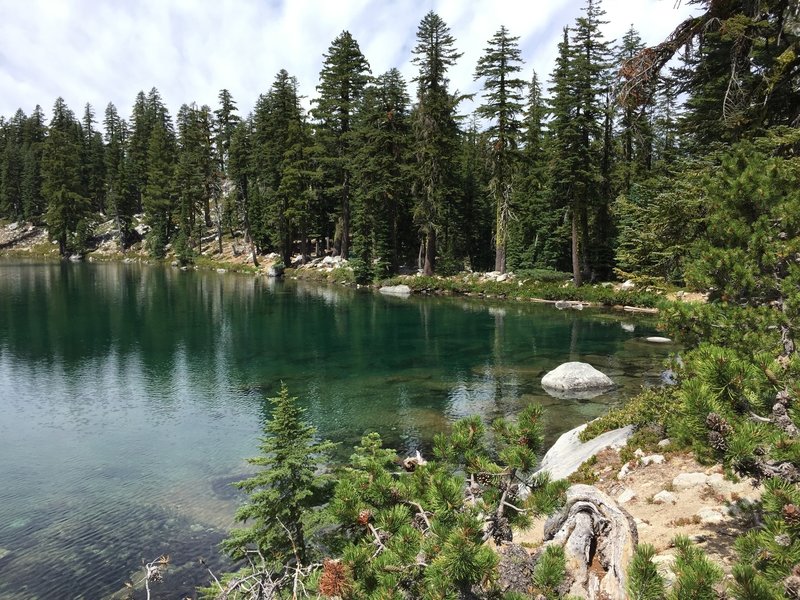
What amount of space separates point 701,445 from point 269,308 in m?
37.3

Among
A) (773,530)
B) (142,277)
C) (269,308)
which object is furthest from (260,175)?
(773,530)

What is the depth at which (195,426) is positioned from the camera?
52.4 ft

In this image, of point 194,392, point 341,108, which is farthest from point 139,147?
point 194,392

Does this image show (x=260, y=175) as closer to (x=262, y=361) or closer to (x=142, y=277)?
(x=142, y=277)

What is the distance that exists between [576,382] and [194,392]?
46.6 ft

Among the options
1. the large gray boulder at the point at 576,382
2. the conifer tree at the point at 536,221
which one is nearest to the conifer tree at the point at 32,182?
the conifer tree at the point at 536,221

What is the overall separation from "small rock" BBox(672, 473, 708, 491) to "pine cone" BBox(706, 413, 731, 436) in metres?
5.32

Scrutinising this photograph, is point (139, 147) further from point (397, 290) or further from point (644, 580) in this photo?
point (644, 580)

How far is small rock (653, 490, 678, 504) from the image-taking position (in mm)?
8242

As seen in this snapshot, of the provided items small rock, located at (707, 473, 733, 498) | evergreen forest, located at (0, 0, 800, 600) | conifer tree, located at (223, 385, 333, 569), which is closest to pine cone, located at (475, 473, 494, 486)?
evergreen forest, located at (0, 0, 800, 600)

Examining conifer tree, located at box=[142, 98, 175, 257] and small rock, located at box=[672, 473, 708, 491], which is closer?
small rock, located at box=[672, 473, 708, 491]

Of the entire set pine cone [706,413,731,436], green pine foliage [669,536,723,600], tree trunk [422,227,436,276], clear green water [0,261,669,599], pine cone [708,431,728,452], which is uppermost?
tree trunk [422,227,436,276]

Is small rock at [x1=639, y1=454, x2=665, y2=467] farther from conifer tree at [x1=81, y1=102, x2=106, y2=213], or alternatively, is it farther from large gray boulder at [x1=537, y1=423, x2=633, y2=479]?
conifer tree at [x1=81, y1=102, x2=106, y2=213]

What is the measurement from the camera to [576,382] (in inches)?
741
